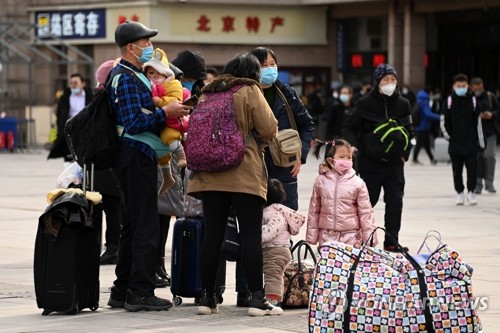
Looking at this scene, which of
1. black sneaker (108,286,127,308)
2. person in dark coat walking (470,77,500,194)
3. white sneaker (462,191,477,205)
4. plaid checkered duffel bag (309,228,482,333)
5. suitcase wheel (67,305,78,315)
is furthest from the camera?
person in dark coat walking (470,77,500,194)

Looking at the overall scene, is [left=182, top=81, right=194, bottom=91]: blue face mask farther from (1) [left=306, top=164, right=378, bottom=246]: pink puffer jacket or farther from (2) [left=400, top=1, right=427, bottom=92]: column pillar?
(2) [left=400, top=1, right=427, bottom=92]: column pillar

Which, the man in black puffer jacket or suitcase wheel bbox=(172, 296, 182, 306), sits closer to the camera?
suitcase wheel bbox=(172, 296, 182, 306)

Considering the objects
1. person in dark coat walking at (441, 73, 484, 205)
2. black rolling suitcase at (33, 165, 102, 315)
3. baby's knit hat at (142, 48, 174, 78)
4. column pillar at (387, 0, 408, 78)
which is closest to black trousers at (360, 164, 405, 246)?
baby's knit hat at (142, 48, 174, 78)

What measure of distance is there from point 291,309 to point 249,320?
0.64 metres

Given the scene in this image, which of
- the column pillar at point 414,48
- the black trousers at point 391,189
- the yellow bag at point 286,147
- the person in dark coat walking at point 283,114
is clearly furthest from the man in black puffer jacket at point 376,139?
the column pillar at point 414,48

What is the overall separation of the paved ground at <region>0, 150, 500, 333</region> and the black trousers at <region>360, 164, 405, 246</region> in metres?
0.38

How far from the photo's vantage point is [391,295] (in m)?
7.31

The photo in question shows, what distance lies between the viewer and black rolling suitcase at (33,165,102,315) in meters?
8.84

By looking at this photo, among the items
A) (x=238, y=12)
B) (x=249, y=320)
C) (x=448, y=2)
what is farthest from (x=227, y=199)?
(x=238, y=12)

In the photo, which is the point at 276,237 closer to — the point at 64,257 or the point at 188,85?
the point at 64,257

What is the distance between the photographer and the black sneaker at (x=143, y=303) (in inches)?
356

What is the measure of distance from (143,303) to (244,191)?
1079 millimetres

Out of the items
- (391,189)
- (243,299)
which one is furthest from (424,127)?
(243,299)

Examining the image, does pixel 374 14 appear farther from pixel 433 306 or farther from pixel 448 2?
pixel 433 306
